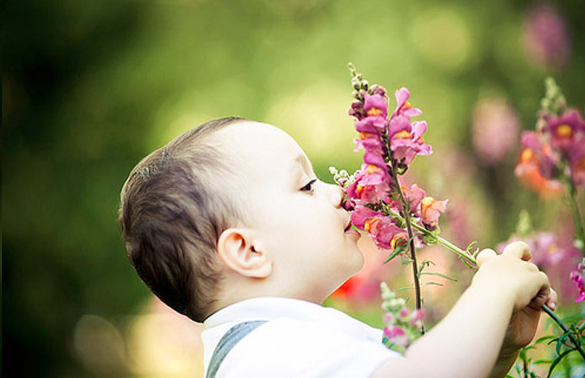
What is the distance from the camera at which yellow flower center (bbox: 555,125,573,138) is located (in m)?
1.72

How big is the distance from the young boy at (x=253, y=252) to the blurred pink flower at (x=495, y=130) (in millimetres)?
2840

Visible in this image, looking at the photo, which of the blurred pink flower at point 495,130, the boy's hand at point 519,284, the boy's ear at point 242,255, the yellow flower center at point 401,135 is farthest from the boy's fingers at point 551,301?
the blurred pink flower at point 495,130

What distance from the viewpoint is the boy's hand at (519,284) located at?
1.13 m

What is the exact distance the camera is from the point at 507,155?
4395 mm

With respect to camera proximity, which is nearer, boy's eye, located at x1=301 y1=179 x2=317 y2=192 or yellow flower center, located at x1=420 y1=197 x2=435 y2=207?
yellow flower center, located at x1=420 y1=197 x2=435 y2=207

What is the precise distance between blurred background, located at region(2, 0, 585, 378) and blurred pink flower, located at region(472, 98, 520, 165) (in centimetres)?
51

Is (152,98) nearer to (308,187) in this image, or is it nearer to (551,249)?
(551,249)

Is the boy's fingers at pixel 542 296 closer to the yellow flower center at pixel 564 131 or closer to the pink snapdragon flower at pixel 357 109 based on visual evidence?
the pink snapdragon flower at pixel 357 109

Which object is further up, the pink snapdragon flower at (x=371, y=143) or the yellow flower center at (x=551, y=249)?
the yellow flower center at (x=551, y=249)

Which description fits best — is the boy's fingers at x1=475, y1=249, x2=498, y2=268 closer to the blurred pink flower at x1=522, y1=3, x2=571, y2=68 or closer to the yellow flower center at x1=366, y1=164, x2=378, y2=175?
the yellow flower center at x1=366, y1=164, x2=378, y2=175

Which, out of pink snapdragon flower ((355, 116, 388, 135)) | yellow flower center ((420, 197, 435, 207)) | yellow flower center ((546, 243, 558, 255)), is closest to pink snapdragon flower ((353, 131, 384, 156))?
pink snapdragon flower ((355, 116, 388, 135))

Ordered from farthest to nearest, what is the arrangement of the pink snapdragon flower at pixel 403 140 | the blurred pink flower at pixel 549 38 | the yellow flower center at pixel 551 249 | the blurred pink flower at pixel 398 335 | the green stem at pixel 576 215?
the blurred pink flower at pixel 549 38 → the yellow flower center at pixel 551 249 → the green stem at pixel 576 215 → the pink snapdragon flower at pixel 403 140 → the blurred pink flower at pixel 398 335

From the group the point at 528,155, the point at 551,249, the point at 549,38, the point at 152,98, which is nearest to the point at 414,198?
the point at 528,155

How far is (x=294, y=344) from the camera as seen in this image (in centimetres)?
117
